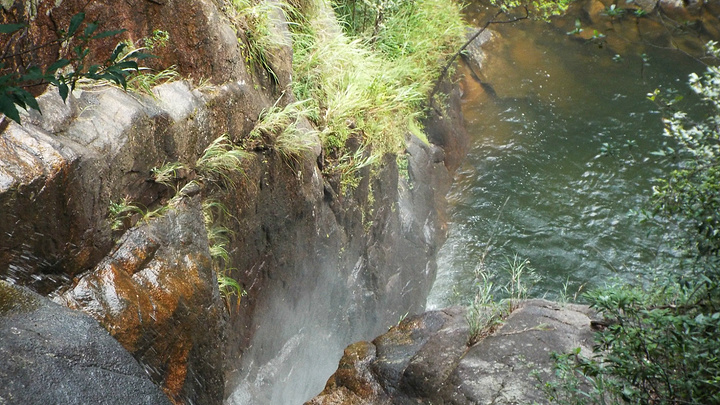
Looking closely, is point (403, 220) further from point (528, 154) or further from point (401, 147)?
point (528, 154)

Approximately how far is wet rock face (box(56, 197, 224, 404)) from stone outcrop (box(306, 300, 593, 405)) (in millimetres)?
1128

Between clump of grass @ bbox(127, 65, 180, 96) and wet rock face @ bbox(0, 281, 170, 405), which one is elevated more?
clump of grass @ bbox(127, 65, 180, 96)

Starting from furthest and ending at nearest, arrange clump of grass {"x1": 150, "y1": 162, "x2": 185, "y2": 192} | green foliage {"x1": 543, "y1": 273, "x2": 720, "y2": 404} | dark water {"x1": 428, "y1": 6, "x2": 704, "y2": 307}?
1. dark water {"x1": 428, "y1": 6, "x2": 704, "y2": 307}
2. clump of grass {"x1": 150, "y1": 162, "x2": 185, "y2": 192}
3. green foliage {"x1": 543, "y1": 273, "x2": 720, "y2": 404}

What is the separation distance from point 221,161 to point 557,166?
661cm

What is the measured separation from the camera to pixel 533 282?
7805mm

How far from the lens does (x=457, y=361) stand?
443 centimetres

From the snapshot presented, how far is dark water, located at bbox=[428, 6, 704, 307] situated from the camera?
810 centimetres

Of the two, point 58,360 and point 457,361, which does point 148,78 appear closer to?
point 58,360

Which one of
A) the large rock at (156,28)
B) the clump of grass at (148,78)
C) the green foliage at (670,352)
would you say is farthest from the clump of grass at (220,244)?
the green foliage at (670,352)

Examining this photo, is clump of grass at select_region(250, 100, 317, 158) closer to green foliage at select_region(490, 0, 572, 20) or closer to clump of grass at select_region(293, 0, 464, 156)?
clump of grass at select_region(293, 0, 464, 156)

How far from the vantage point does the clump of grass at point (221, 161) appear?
4.18 meters

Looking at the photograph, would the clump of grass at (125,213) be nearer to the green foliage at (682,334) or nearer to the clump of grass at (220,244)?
the clump of grass at (220,244)

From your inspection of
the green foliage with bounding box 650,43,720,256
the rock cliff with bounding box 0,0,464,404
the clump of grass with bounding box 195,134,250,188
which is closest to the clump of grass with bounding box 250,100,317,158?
the rock cliff with bounding box 0,0,464,404

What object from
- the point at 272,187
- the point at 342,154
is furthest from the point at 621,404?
the point at 342,154
